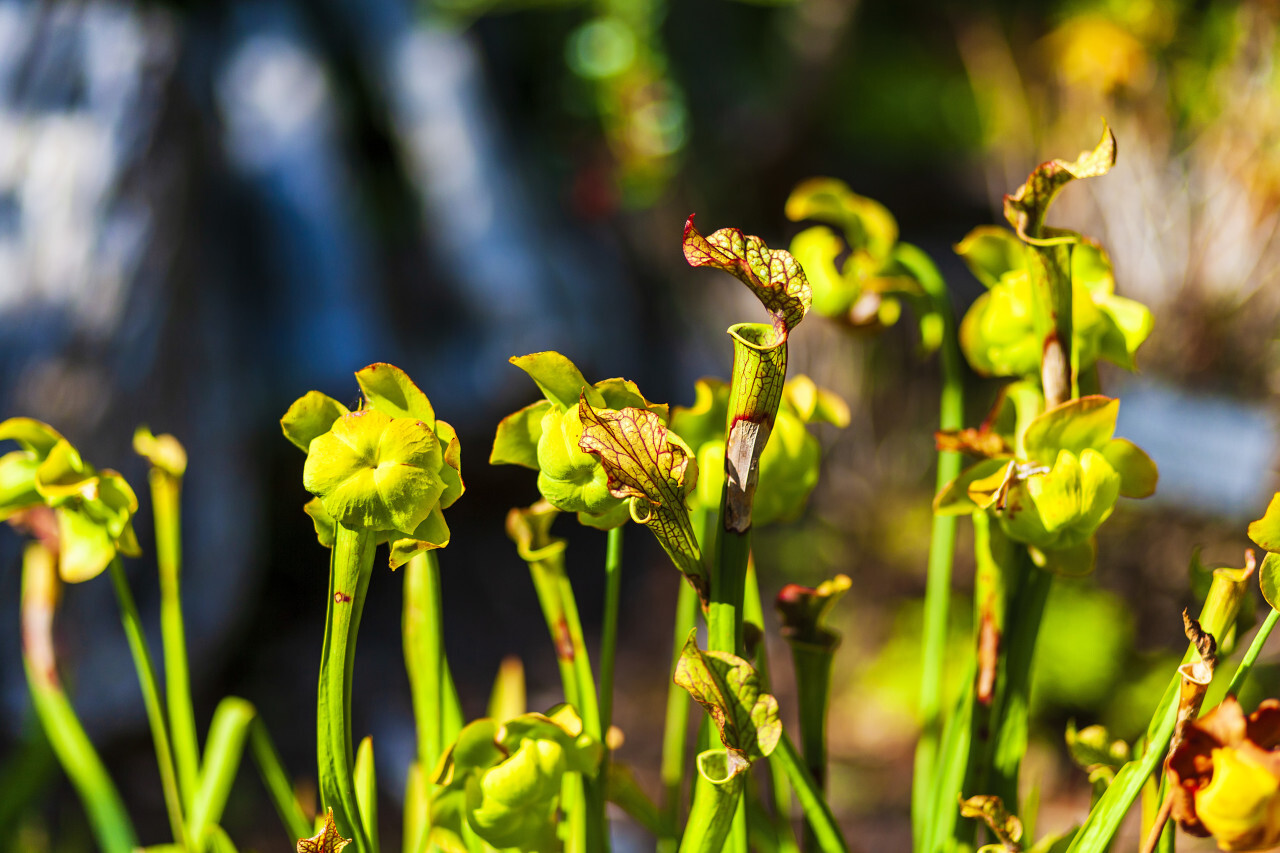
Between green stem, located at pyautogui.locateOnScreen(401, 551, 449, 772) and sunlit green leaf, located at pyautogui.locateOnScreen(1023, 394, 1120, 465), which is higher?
sunlit green leaf, located at pyautogui.locateOnScreen(1023, 394, 1120, 465)

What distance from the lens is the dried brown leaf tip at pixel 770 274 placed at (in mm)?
182

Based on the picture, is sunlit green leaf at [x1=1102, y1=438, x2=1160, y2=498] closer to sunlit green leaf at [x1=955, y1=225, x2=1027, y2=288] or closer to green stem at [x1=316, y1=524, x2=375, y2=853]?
sunlit green leaf at [x1=955, y1=225, x2=1027, y2=288]

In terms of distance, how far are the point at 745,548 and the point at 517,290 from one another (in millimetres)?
1647

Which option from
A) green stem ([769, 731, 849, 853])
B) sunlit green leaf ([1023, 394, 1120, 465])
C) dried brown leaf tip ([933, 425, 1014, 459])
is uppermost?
sunlit green leaf ([1023, 394, 1120, 465])

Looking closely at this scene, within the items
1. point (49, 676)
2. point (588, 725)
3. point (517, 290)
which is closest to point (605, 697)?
point (588, 725)

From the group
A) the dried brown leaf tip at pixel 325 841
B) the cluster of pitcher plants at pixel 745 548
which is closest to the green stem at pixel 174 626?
the cluster of pitcher plants at pixel 745 548

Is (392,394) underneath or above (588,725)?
above

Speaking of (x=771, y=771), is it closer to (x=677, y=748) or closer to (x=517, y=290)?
(x=677, y=748)

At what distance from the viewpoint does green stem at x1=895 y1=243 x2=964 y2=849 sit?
298mm

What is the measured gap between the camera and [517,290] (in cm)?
180

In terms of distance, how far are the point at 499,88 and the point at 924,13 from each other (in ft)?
5.28

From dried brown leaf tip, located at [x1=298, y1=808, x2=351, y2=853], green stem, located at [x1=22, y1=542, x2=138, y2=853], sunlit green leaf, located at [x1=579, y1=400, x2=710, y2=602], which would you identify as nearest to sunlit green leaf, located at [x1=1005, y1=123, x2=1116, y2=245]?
sunlit green leaf, located at [x1=579, y1=400, x2=710, y2=602]

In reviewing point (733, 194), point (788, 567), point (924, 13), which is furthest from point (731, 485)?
point (924, 13)

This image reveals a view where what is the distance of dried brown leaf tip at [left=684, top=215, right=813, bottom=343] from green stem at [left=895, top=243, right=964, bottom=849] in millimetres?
127
